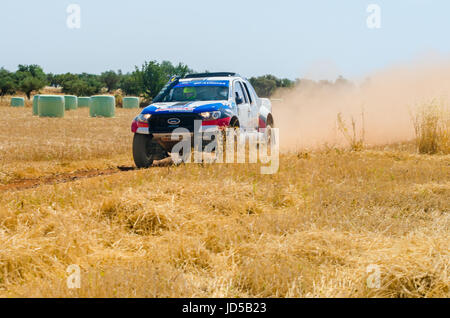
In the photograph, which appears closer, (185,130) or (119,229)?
(119,229)

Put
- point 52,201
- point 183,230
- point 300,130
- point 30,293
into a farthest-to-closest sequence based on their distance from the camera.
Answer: point 300,130 < point 52,201 < point 183,230 < point 30,293

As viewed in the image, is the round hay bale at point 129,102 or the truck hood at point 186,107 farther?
the round hay bale at point 129,102

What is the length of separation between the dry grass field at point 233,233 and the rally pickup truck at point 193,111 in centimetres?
106

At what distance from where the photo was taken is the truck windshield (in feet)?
37.8

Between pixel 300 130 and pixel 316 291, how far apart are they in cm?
1545

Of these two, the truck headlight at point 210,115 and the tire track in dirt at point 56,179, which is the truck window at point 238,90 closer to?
the truck headlight at point 210,115

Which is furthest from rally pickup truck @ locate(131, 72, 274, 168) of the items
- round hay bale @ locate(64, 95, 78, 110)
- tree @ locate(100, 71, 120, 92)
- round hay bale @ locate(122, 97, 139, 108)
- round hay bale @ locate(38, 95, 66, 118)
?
tree @ locate(100, 71, 120, 92)

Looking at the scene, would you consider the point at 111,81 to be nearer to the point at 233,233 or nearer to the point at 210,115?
the point at 210,115

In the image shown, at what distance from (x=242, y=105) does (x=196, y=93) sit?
1.11 metres

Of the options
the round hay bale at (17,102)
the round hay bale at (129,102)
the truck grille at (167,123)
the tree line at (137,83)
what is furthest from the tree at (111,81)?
the truck grille at (167,123)

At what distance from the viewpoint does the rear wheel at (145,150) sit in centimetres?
1095

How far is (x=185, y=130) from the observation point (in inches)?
412
